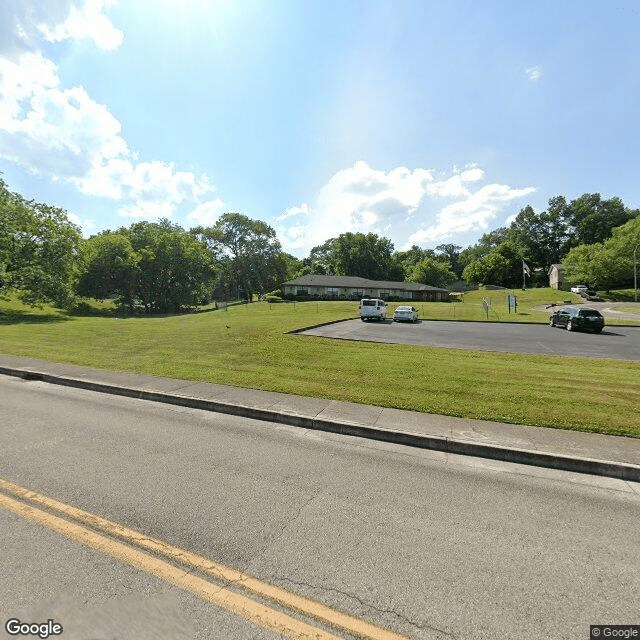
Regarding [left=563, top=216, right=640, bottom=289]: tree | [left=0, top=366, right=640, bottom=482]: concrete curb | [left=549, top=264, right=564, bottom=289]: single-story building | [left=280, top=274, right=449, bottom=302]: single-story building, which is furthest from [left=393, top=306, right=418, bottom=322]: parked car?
[left=549, top=264, right=564, bottom=289]: single-story building

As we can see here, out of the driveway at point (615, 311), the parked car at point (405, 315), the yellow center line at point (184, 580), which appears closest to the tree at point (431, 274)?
the driveway at point (615, 311)

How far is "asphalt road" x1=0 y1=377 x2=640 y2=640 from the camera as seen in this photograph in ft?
8.35

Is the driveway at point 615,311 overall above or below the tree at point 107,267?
below

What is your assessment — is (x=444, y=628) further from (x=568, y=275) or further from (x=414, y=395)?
(x=568, y=275)

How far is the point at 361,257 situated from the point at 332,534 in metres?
91.6

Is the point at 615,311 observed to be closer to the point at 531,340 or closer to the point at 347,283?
the point at 531,340

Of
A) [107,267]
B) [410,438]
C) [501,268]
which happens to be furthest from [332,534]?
[501,268]

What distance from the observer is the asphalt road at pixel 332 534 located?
8.35 ft

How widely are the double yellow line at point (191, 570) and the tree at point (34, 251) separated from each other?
33.0 m

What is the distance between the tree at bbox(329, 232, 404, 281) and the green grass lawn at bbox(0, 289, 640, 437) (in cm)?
7803

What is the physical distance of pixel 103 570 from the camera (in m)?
2.90

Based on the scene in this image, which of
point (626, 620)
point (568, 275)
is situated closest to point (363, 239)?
point (568, 275)

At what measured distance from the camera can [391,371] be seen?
33.5 feet

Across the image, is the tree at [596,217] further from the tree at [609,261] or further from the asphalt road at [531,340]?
the asphalt road at [531,340]
